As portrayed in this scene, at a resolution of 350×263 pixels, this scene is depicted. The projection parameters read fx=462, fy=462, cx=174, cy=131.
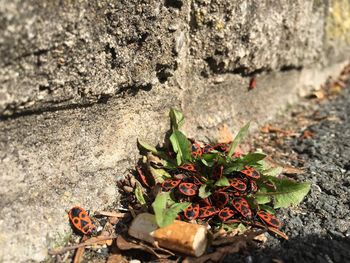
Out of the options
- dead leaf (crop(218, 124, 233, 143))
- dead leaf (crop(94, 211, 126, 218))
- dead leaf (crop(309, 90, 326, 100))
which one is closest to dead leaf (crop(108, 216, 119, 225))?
dead leaf (crop(94, 211, 126, 218))

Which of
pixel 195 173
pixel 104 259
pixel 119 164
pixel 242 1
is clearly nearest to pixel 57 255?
pixel 104 259

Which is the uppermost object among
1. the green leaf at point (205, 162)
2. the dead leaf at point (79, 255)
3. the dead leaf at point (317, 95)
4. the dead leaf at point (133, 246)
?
the green leaf at point (205, 162)

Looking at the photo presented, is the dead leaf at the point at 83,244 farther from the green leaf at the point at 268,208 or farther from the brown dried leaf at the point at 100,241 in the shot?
the green leaf at the point at 268,208

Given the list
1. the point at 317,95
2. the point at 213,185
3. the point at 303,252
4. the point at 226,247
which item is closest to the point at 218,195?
the point at 213,185

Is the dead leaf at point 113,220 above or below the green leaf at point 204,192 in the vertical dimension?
below

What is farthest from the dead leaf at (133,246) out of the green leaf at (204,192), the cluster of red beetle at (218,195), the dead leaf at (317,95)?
the dead leaf at (317,95)

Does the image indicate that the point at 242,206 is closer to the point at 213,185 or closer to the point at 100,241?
the point at 213,185
